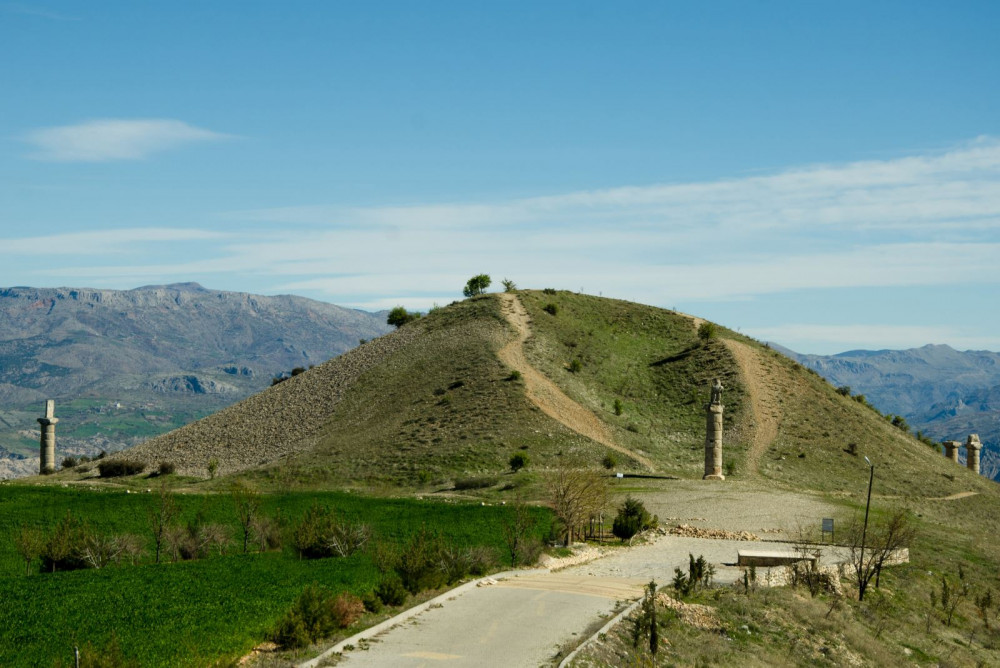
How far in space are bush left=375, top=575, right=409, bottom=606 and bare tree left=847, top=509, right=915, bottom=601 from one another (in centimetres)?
1622

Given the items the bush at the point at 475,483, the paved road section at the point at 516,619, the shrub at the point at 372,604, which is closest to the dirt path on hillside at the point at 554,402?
the bush at the point at 475,483

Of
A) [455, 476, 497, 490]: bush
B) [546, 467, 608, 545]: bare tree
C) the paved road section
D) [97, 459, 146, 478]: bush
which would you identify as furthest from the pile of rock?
[97, 459, 146, 478]: bush

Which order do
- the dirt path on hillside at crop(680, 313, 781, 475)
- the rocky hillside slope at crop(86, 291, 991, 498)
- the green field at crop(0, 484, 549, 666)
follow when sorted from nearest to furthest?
the green field at crop(0, 484, 549, 666)
the rocky hillside slope at crop(86, 291, 991, 498)
the dirt path on hillside at crop(680, 313, 781, 475)

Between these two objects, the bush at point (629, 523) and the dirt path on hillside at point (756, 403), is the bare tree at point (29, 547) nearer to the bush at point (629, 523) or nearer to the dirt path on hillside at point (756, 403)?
the bush at point (629, 523)

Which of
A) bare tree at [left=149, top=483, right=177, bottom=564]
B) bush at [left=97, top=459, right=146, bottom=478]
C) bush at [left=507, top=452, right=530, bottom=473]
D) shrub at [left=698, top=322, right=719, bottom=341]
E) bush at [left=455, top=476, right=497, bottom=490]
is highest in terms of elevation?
shrub at [left=698, top=322, right=719, bottom=341]

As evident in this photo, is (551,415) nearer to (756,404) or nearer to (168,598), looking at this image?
(756,404)

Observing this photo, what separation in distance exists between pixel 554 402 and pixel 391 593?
57.7 metres

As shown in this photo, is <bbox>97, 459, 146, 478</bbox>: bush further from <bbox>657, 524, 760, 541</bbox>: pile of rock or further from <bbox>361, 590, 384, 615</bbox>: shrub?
<bbox>361, 590, 384, 615</bbox>: shrub

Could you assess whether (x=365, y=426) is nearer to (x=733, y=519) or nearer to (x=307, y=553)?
(x=733, y=519)

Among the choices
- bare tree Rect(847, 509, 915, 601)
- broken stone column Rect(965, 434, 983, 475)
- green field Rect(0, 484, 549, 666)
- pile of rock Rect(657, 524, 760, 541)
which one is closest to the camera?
green field Rect(0, 484, 549, 666)

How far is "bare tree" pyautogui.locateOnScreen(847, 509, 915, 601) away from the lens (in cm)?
3669

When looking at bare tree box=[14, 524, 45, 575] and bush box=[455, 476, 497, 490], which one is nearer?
bare tree box=[14, 524, 45, 575]

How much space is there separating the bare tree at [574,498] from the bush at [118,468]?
A: 49883 millimetres

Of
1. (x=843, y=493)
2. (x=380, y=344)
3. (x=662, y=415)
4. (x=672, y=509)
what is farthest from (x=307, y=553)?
(x=380, y=344)
